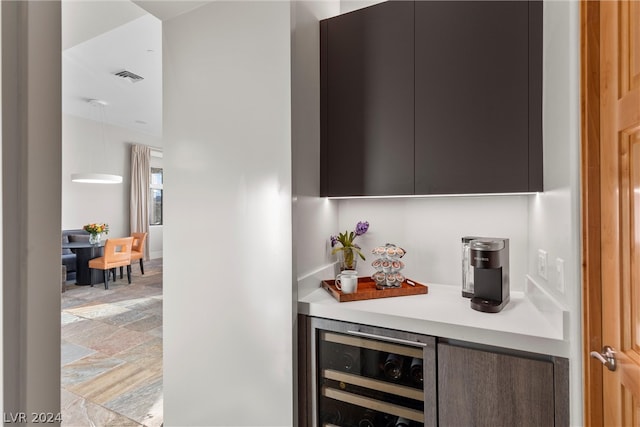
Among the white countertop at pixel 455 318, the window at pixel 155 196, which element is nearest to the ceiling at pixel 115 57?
the window at pixel 155 196

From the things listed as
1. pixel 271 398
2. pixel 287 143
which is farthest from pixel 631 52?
pixel 271 398

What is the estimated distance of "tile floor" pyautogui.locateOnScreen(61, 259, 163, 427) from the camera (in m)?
2.12

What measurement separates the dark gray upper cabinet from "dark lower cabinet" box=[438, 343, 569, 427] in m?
0.72

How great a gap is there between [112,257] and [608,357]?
612 centimetres

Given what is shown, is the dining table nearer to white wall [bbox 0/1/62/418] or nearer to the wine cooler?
the wine cooler

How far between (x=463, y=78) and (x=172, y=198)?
162cm

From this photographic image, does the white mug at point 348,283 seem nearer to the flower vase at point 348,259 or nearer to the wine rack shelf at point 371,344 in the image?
the wine rack shelf at point 371,344

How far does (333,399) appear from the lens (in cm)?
154

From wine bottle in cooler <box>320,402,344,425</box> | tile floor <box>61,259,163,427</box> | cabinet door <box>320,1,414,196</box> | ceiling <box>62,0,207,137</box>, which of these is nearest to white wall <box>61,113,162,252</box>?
ceiling <box>62,0,207,137</box>

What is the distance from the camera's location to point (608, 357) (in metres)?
0.95

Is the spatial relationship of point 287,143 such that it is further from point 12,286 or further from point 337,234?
point 12,286

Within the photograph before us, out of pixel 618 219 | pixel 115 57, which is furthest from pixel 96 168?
pixel 618 219

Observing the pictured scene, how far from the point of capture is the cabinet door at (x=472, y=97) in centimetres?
145

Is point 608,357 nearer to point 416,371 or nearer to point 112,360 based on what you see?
point 416,371
